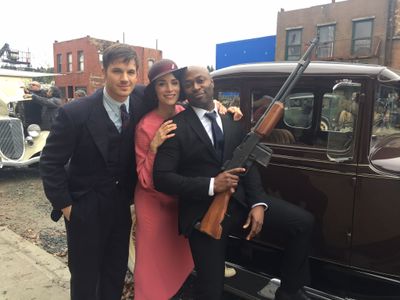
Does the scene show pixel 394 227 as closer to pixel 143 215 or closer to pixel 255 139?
pixel 255 139

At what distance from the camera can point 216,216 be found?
2.18 metres

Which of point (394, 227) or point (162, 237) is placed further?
point (162, 237)

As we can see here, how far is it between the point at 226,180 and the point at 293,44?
825 inches

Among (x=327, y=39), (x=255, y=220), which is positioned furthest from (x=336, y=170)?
(x=327, y=39)

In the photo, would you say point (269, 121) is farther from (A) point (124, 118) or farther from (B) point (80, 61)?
(B) point (80, 61)

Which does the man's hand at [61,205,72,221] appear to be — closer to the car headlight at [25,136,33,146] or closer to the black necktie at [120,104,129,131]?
the black necktie at [120,104,129,131]

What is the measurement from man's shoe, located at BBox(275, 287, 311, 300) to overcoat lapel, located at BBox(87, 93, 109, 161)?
4.79ft

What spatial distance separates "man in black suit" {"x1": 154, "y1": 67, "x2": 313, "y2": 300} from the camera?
2.21 meters

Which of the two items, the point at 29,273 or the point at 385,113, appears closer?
the point at 385,113

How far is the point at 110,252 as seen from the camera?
2633 mm

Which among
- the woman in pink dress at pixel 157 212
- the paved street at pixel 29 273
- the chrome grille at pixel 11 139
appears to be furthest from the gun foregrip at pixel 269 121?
the chrome grille at pixel 11 139

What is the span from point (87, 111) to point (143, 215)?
0.79 metres

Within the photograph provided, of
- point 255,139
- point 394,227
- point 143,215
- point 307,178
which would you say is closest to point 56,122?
point 143,215

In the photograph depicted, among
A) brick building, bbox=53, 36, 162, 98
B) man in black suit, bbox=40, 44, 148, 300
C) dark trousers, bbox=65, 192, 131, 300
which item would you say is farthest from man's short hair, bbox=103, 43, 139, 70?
brick building, bbox=53, 36, 162, 98
